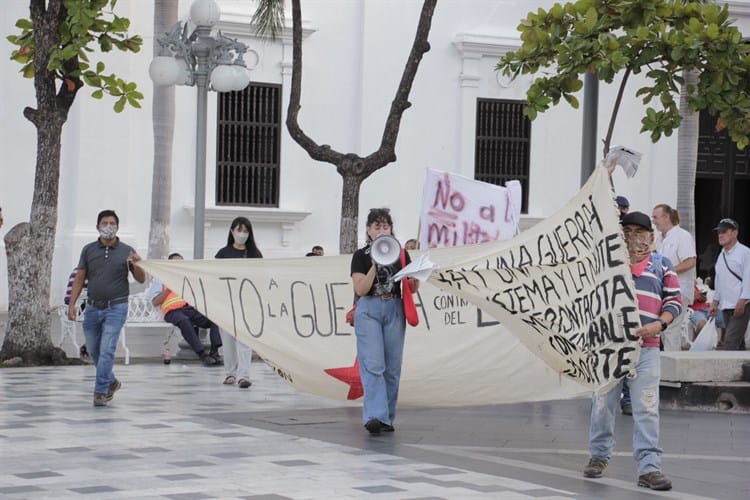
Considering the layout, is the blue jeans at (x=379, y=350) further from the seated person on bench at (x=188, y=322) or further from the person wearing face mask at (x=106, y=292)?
the seated person on bench at (x=188, y=322)

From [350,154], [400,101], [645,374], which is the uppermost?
[400,101]

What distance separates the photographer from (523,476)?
9.12 meters

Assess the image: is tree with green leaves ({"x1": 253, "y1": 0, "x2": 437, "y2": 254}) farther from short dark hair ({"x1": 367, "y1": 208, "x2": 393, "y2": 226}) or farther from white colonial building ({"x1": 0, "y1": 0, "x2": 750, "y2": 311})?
white colonial building ({"x1": 0, "y1": 0, "x2": 750, "y2": 311})

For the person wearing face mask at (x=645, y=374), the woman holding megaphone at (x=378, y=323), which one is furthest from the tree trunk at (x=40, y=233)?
the person wearing face mask at (x=645, y=374)

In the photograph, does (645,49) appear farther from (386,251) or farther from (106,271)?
(106,271)

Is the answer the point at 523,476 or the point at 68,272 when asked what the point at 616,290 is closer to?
the point at 523,476

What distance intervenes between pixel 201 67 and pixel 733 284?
620 cm

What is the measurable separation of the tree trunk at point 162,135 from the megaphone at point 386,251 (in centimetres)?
1203

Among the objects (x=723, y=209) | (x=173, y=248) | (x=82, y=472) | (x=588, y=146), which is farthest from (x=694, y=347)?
(x=723, y=209)

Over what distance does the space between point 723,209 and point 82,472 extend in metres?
22.7

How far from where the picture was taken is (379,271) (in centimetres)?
1100

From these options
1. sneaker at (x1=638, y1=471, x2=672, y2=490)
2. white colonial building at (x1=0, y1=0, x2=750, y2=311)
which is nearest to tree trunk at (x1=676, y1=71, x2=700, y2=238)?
white colonial building at (x1=0, y1=0, x2=750, y2=311)

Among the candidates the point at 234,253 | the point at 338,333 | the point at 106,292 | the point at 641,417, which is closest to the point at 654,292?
the point at 641,417

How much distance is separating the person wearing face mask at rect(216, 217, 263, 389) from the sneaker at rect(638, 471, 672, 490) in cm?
638
